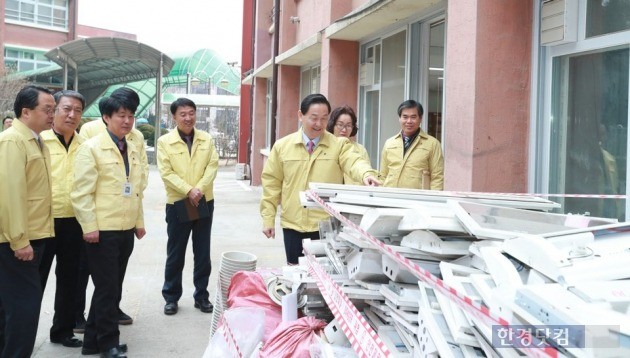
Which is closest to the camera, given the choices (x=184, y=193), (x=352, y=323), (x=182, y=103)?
(x=352, y=323)

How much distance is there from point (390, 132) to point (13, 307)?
228 inches

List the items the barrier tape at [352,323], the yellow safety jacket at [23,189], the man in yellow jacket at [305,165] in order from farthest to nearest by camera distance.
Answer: the man in yellow jacket at [305,165]
the yellow safety jacket at [23,189]
the barrier tape at [352,323]

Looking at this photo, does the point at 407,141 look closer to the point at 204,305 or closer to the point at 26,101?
the point at 204,305

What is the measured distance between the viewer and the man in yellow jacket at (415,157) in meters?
5.11

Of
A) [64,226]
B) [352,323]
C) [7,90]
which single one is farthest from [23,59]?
[352,323]

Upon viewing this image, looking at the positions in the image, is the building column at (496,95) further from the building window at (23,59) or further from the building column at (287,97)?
the building window at (23,59)

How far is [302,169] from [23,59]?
41.7m

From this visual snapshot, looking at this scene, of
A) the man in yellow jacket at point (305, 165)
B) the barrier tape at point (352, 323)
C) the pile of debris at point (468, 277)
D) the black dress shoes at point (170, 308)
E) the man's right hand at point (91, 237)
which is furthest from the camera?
the black dress shoes at point (170, 308)

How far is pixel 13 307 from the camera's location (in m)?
3.35

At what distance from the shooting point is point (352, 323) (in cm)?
233

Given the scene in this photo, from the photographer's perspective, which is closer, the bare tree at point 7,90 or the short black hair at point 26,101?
the short black hair at point 26,101

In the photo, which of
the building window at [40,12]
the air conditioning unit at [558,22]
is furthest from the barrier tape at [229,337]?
the building window at [40,12]

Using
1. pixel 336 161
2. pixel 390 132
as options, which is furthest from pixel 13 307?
pixel 390 132

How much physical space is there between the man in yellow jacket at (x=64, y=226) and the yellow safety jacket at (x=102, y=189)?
43 cm
